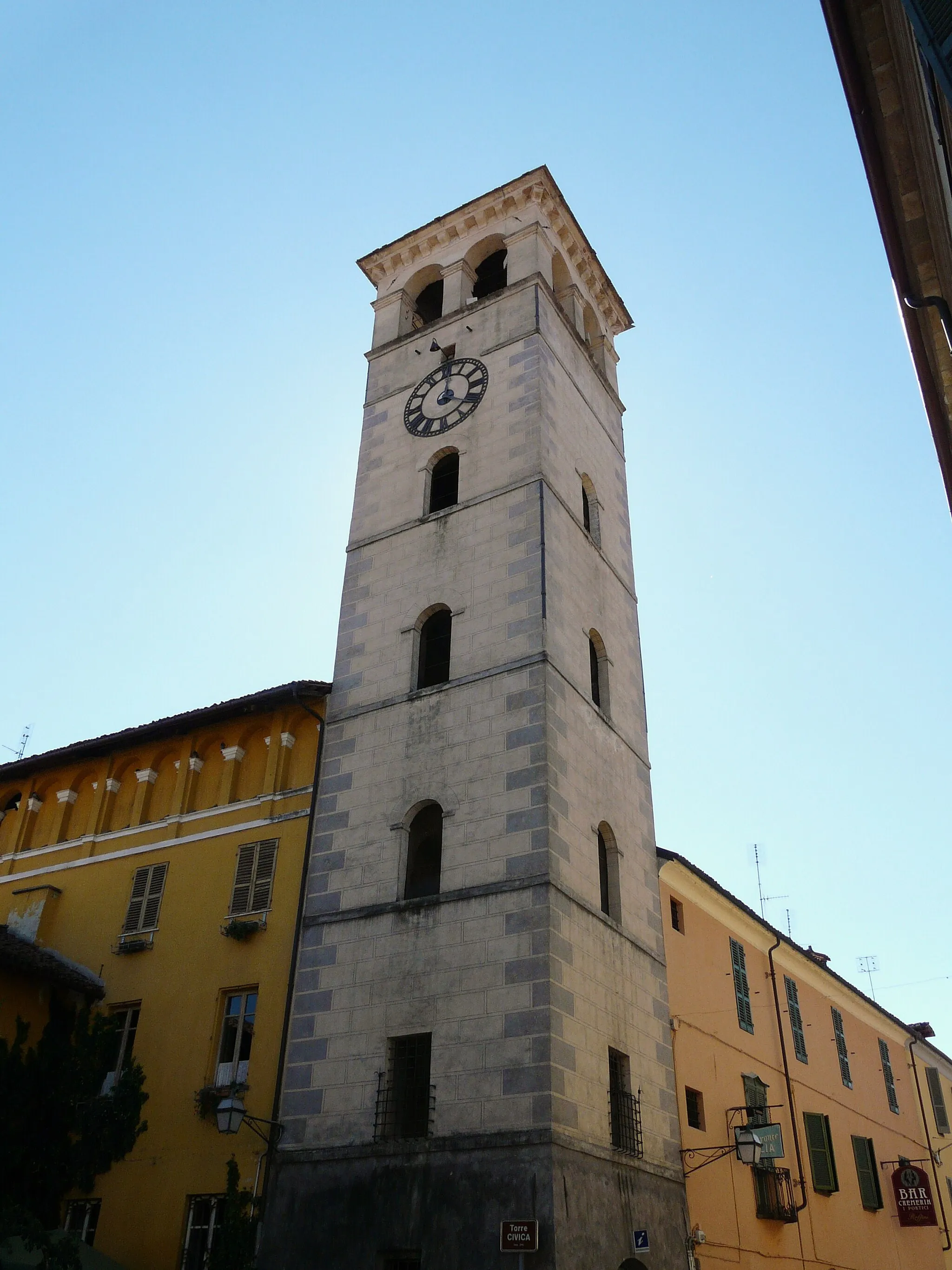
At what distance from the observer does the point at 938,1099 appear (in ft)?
118

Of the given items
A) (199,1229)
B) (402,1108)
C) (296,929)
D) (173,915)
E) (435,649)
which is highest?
(435,649)

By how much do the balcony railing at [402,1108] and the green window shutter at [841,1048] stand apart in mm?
16126

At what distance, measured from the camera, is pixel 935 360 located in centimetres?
1295

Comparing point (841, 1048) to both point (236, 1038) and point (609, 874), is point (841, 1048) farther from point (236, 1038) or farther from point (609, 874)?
point (236, 1038)

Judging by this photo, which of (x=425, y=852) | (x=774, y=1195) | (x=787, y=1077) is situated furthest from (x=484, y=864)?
(x=787, y=1077)

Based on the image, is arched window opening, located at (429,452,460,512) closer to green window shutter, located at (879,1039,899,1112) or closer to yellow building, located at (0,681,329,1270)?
yellow building, located at (0,681,329,1270)

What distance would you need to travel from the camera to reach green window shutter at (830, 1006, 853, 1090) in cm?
2889

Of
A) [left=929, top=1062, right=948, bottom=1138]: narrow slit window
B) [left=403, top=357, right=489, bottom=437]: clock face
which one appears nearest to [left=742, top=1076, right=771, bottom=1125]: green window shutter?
[left=929, top=1062, right=948, bottom=1138]: narrow slit window

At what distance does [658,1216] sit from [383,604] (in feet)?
39.4

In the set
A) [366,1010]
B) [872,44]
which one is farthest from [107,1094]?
→ [872,44]

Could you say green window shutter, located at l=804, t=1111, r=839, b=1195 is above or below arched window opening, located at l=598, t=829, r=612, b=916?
below

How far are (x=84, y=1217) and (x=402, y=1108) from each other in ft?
19.6

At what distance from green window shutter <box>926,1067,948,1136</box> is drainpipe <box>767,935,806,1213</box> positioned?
13.0m

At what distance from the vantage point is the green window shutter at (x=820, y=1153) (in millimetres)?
24609
